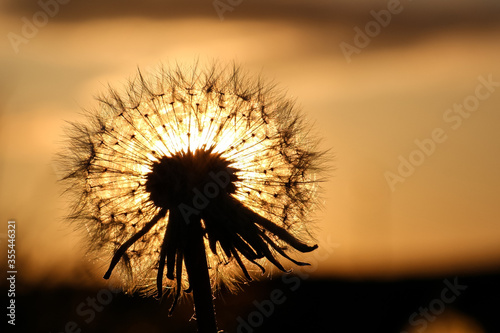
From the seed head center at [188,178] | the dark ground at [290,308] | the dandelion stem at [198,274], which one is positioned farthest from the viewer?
the dark ground at [290,308]

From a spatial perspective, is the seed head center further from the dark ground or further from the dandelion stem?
the dark ground

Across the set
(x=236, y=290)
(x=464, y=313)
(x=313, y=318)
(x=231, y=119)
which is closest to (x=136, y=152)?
(x=231, y=119)

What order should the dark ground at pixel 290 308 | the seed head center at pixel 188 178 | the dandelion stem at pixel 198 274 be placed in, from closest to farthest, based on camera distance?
the dandelion stem at pixel 198 274
the seed head center at pixel 188 178
the dark ground at pixel 290 308

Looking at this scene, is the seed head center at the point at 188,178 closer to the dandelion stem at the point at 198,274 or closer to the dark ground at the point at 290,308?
the dandelion stem at the point at 198,274

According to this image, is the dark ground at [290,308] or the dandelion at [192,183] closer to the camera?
the dandelion at [192,183]

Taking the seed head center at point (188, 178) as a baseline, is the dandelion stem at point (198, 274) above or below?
below

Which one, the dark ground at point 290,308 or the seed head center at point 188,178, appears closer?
the seed head center at point 188,178

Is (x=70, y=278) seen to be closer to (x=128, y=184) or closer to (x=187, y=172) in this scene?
(x=128, y=184)
